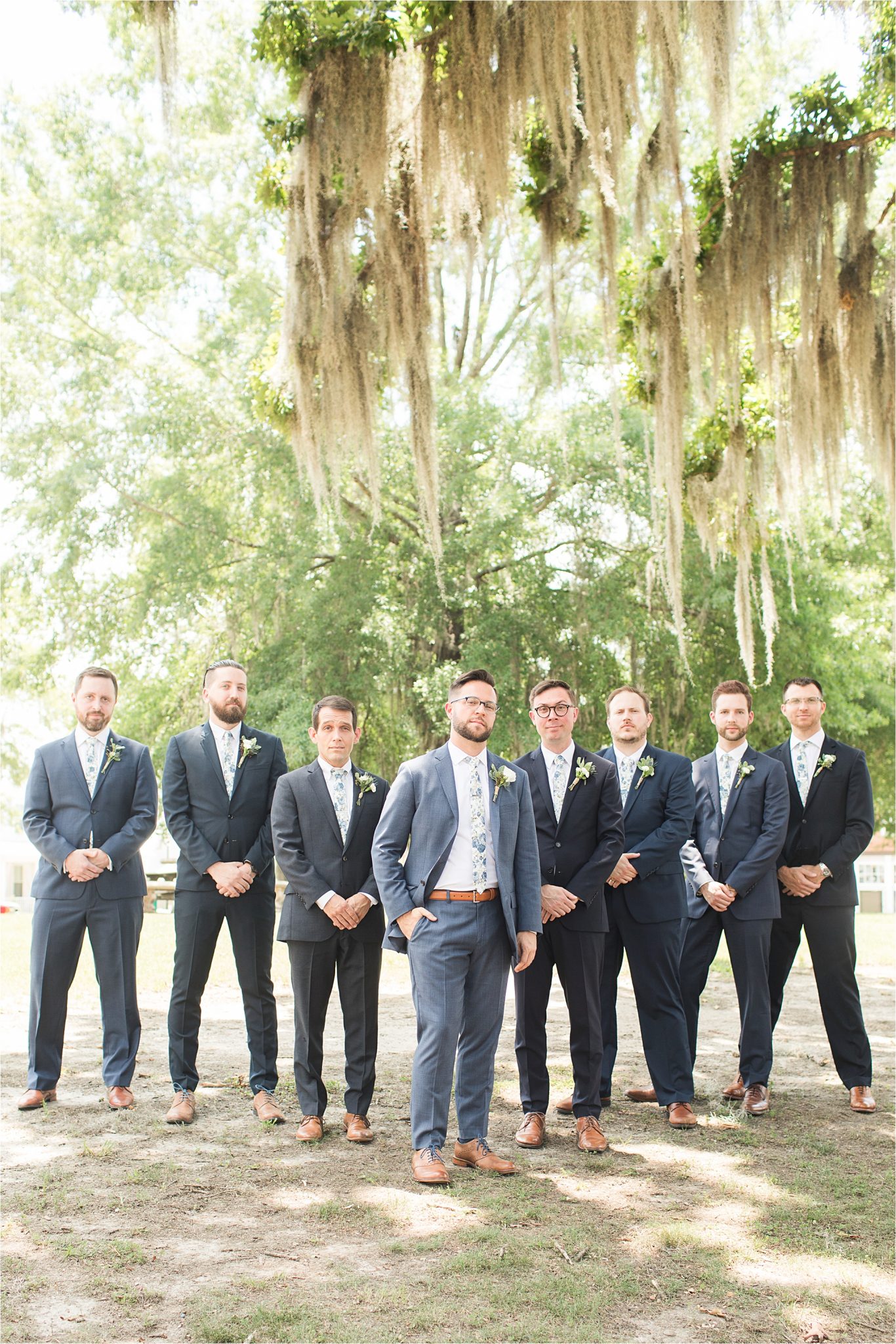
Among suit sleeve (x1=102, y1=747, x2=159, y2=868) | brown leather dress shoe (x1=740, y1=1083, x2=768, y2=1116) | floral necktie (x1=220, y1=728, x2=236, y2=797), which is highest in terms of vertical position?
floral necktie (x1=220, y1=728, x2=236, y2=797)

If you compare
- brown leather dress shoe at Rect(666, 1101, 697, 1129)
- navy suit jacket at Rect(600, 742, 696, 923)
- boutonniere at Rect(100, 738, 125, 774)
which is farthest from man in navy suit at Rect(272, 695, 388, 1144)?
brown leather dress shoe at Rect(666, 1101, 697, 1129)

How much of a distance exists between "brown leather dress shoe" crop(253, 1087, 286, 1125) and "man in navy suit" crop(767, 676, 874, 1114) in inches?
97.5

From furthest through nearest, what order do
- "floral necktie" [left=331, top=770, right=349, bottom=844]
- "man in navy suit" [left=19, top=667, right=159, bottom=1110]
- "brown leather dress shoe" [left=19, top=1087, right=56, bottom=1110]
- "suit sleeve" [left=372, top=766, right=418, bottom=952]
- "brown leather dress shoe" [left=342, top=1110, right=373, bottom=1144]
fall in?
1. "man in navy suit" [left=19, top=667, right=159, bottom=1110]
2. "floral necktie" [left=331, top=770, right=349, bottom=844]
3. "brown leather dress shoe" [left=19, top=1087, right=56, bottom=1110]
4. "brown leather dress shoe" [left=342, top=1110, right=373, bottom=1144]
5. "suit sleeve" [left=372, top=766, right=418, bottom=952]

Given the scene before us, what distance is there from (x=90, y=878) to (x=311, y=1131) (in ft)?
5.34

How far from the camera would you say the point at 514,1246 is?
3561 millimetres

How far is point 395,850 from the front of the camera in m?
4.62

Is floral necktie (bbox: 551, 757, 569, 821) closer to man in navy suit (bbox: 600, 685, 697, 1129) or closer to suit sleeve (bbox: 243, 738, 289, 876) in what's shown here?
man in navy suit (bbox: 600, 685, 697, 1129)

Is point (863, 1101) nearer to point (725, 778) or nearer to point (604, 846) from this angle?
point (725, 778)

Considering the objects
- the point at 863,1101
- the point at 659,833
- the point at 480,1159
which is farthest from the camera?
the point at 659,833

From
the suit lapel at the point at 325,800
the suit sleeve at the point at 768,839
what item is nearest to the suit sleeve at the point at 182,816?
the suit lapel at the point at 325,800

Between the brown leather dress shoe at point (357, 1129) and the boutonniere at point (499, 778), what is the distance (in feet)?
4.85

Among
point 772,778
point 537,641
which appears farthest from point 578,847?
point 537,641

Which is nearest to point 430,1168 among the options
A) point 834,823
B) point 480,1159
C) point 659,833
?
point 480,1159

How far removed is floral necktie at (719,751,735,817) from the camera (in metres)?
5.83
